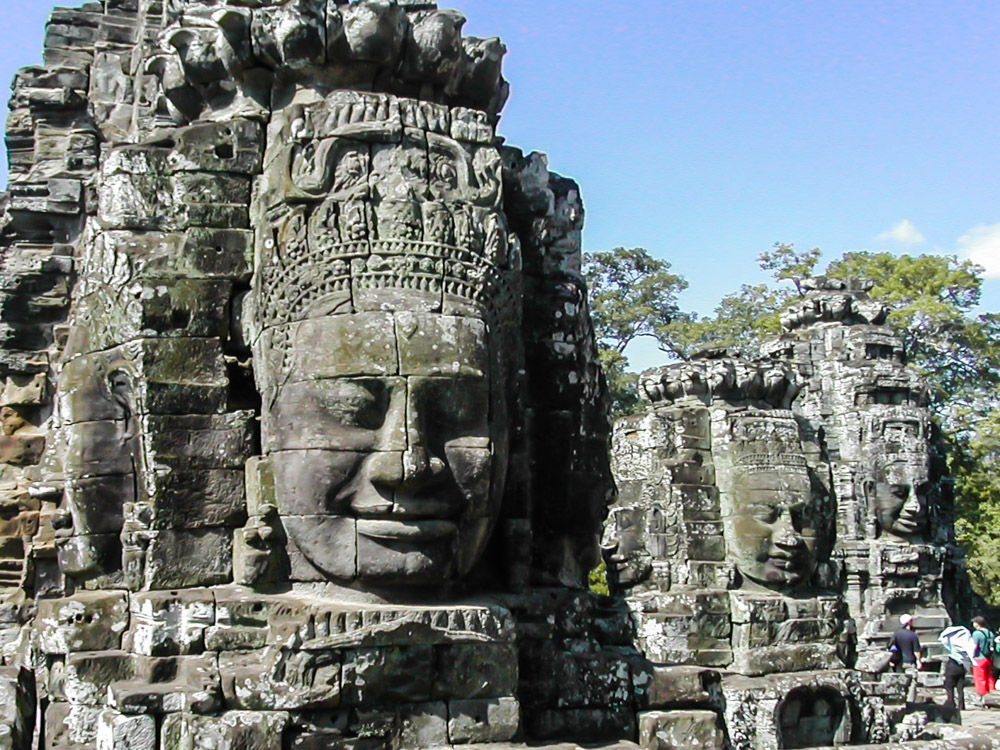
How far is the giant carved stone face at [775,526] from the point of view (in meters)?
11.4

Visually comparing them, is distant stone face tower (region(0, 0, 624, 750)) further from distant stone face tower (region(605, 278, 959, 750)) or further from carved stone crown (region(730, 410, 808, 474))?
carved stone crown (region(730, 410, 808, 474))

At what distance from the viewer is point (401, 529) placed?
5.21m

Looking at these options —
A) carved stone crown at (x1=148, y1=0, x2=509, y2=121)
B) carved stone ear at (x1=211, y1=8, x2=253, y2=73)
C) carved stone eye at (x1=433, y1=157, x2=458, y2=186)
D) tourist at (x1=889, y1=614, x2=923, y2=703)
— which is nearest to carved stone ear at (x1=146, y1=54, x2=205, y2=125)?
carved stone crown at (x1=148, y1=0, x2=509, y2=121)

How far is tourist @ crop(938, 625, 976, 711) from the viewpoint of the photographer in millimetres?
14812

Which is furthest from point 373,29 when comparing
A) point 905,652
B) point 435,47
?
point 905,652

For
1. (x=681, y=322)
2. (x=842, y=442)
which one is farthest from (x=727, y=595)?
(x=681, y=322)

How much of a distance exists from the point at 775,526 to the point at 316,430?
7266mm

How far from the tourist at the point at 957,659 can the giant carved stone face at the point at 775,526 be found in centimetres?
432

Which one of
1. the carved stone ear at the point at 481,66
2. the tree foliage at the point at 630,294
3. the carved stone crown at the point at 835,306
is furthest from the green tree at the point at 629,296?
the carved stone ear at the point at 481,66

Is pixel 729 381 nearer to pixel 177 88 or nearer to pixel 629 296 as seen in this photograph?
pixel 177 88

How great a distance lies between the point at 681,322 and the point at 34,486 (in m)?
28.0

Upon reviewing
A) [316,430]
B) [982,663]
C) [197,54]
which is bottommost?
[982,663]

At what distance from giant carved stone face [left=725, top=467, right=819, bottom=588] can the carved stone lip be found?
6786 mm

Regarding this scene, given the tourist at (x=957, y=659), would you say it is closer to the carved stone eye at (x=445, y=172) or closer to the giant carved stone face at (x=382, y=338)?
the giant carved stone face at (x=382, y=338)
